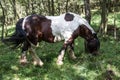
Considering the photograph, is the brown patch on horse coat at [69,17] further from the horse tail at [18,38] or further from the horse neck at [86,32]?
the horse tail at [18,38]

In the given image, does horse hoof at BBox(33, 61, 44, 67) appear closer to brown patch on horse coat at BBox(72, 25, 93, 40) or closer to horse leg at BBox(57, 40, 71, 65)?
horse leg at BBox(57, 40, 71, 65)

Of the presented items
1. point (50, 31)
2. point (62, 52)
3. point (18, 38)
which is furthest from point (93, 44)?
→ point (18, 38)

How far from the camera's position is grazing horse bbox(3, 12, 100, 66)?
10625mm

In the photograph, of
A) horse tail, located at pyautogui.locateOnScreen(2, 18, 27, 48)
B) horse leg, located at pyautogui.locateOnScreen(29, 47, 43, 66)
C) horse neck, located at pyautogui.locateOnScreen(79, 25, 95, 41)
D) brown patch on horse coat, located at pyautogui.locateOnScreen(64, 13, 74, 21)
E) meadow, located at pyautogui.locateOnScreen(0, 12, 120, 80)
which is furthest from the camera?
horse leg, located at pyautogui.locateOnScreen(29, 47, 43, 66)

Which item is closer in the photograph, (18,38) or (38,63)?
(18,38)

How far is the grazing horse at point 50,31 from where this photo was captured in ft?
34.9

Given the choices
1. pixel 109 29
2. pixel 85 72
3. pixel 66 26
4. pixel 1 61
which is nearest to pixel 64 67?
pixel 85 72

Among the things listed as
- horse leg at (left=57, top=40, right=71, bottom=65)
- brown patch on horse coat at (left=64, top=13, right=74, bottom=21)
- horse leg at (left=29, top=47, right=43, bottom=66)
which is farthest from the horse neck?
horse leg at (left=29, top=47, right=43, bottom=66)

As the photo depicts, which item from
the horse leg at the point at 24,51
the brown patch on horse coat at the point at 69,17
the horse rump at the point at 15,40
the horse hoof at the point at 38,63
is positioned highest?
the brown patch on horse coat at the point at 69,17

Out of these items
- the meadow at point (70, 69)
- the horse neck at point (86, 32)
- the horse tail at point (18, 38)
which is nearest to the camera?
the meadow at point (70, 69)

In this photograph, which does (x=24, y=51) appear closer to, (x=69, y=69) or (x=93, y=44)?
(x=69, y=69)

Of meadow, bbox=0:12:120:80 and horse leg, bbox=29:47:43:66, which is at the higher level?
horse leg, bbox=29:47:43:66

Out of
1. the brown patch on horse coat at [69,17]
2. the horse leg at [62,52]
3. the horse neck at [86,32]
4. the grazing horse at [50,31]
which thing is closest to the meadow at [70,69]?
the horse leg at [62,52]

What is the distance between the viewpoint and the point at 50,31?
10758mm
